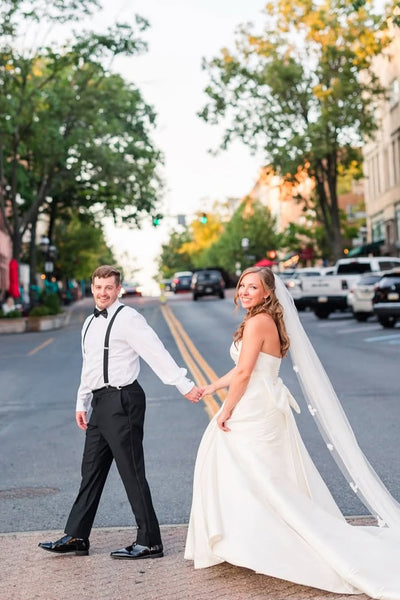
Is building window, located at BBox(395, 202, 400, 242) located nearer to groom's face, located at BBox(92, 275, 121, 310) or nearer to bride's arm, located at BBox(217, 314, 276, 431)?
groom's face, located at BBox(92, 275, 121, 310)

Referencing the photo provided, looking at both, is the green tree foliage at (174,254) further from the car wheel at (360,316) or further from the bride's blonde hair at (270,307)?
the bride's blonde hair at (270,307)

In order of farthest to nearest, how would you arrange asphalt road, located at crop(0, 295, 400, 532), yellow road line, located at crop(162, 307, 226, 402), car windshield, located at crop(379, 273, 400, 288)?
1. car windshield, located at crop(379, 273, 400, 288)
2. yellow road line, located at crop(162, 307, 226, 402)
3. asphalt road, located at crop(0, 295, 400, 532)

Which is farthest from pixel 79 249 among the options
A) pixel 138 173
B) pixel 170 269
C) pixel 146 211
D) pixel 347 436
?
pixel 170 269

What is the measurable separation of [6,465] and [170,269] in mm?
165657

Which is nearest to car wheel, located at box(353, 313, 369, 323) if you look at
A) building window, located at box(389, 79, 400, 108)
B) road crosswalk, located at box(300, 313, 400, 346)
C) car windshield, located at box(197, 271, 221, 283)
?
road crosswalk, located at box(300, 313, 400, 346)

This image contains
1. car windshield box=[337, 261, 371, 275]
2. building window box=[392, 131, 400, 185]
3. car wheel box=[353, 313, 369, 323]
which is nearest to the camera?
car wheel box=[353, 313, 369, 323]

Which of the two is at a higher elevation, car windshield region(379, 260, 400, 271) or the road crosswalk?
car windshield region(379, 260, 400, 271)

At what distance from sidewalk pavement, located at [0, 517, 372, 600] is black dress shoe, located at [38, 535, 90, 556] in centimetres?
4

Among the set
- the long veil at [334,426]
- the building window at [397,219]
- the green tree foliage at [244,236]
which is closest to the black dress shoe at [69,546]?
the long veil at [334,426]

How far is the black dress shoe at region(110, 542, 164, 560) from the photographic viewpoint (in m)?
6.05

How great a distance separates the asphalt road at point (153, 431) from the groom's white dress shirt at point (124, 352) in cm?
150

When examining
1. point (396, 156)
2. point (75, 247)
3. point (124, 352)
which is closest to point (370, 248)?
point (396, 156)

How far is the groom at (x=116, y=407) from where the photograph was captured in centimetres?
609

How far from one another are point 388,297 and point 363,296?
4.23 m
